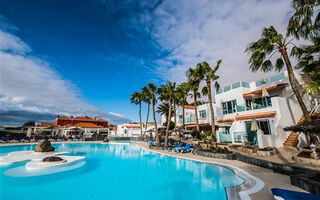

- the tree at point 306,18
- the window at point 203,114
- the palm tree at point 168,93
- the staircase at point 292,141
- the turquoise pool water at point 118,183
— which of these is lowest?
the turquoise pool water at point 118,183

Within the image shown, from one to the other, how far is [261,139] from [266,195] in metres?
11.1

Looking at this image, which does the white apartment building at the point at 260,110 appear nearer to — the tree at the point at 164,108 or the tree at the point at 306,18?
the tree at the point at 306,18

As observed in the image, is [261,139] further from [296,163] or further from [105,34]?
[105,34]

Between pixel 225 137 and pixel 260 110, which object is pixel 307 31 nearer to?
pixel 260 110

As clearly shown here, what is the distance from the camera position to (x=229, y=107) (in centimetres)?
2288

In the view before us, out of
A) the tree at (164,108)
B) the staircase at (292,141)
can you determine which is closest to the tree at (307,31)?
the staircase at (292,141)

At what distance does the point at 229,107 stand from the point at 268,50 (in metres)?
11.8

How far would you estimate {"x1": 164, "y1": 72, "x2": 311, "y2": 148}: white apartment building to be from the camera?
15.1 meters

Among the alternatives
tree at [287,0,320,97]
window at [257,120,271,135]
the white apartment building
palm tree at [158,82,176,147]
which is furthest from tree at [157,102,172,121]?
tree at [287,0,320,97]

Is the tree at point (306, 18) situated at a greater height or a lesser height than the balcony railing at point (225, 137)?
greater

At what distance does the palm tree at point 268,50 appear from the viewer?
12.0 meters

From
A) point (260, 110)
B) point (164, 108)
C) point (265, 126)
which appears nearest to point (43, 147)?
point (260, 110)

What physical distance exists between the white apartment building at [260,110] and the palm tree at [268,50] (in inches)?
171

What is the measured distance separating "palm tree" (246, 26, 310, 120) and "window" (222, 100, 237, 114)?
9.21 meters
